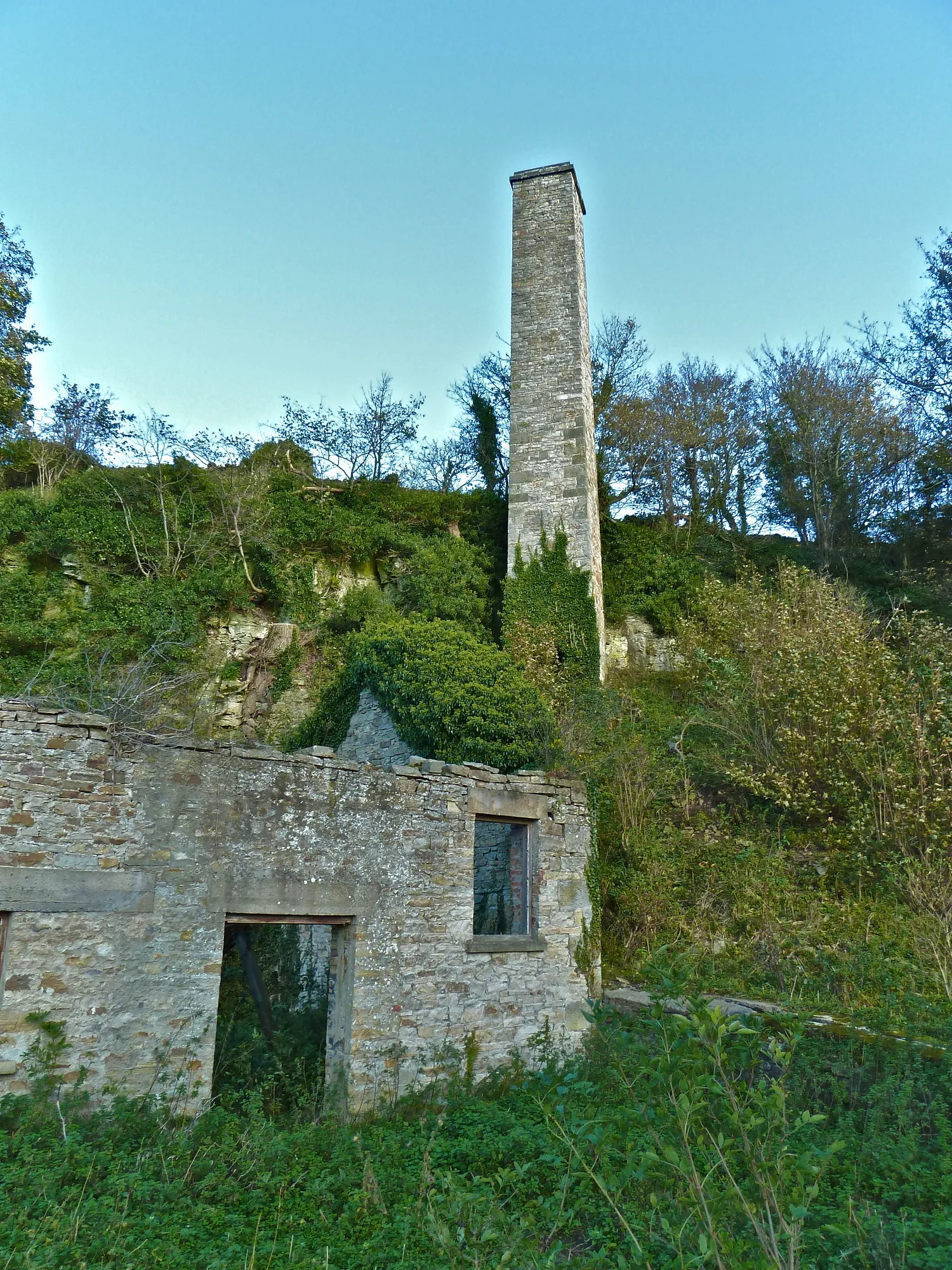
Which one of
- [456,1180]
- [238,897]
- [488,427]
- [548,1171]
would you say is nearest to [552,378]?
[488,427]

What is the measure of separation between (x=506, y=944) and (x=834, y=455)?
1719 centimetres

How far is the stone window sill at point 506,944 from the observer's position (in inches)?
314

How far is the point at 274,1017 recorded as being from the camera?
31.1ft

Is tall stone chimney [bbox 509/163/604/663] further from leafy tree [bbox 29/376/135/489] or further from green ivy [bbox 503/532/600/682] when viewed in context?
leafy tree [bbox 29/376/135/489]

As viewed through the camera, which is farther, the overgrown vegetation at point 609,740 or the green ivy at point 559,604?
the green ivy at point 559,604

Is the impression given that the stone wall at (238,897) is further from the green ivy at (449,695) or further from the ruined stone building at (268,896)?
the green ivy at (449,695)

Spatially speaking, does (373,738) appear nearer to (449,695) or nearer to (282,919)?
(449,695)

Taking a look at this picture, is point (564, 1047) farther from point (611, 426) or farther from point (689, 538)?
point (611, 426)

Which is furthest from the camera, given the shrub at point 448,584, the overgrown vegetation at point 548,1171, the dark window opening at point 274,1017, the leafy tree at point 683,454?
the leafy tree at point 683,454

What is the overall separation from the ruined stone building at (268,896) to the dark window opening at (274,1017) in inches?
20.0

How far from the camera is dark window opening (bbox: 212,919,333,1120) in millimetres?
7141

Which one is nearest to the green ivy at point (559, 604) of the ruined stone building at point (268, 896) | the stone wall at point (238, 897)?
the ruined stone building at point (268, 896)

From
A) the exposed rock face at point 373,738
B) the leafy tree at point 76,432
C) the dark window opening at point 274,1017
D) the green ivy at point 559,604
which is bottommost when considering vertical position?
the dark window opening at point 274,1017

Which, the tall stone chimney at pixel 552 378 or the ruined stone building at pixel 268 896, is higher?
the tall stone chimney at pixel 552 378
